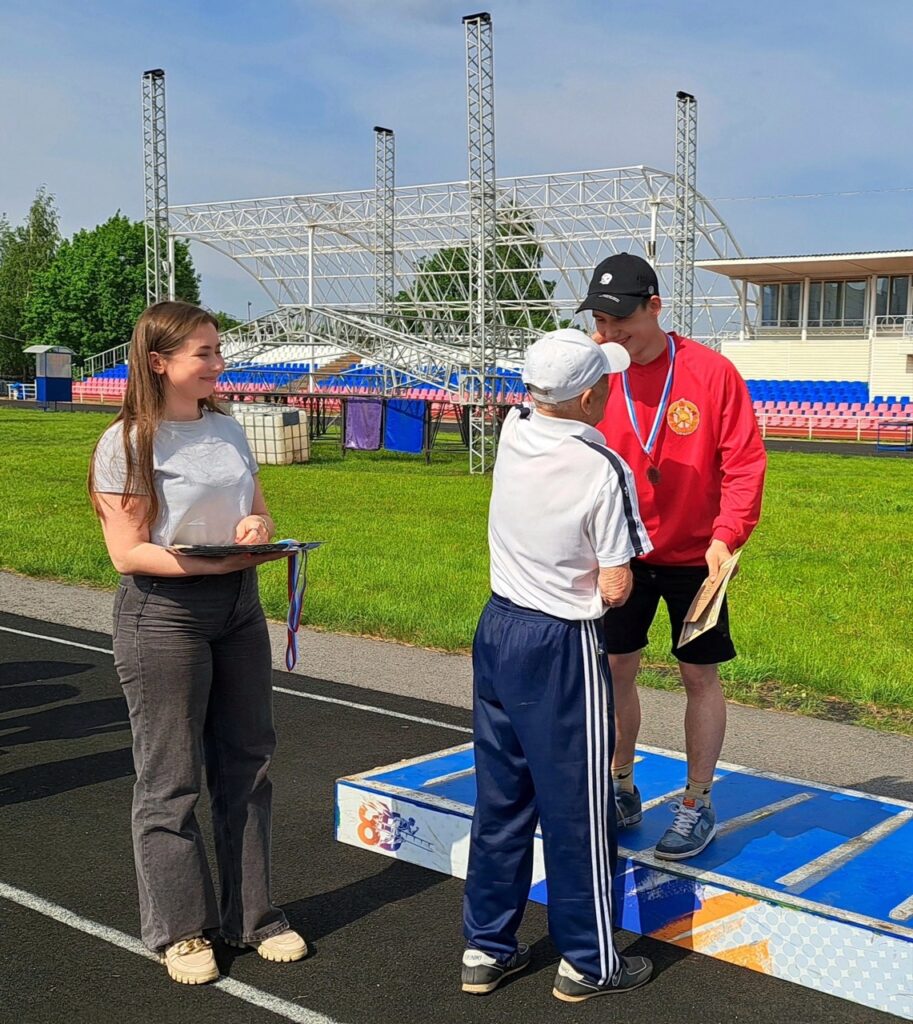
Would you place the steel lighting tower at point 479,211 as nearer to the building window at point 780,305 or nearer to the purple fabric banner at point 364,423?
the purple fabric banner at point 364,423

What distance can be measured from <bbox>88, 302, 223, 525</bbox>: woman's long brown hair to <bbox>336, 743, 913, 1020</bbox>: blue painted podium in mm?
1921

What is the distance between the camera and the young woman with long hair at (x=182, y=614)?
359 centimetres

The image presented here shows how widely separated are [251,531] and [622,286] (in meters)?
1.60

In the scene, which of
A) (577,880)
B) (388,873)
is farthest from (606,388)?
(388,873)

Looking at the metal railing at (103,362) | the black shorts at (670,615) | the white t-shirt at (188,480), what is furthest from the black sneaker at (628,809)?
the metal railing at (103,362)

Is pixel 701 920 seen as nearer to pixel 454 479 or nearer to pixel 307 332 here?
pixel 454 479

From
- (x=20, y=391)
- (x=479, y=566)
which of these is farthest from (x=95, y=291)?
(x=479, y=566)

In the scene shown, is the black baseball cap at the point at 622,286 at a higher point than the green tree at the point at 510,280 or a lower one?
lower

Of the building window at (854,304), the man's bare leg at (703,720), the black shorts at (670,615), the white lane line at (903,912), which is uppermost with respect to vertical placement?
the building window at (854,304)

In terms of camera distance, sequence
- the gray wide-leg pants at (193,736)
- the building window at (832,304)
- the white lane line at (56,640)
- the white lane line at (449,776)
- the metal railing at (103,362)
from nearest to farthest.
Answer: the gray wide-leg pants at (193,736)
the white lane line at (449,776)
the white lane line at (56,640)
the building window at (832,304)
the metal railing at (103,362)

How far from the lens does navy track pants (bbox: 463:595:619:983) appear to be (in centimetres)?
347

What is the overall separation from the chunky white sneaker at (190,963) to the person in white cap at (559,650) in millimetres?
933

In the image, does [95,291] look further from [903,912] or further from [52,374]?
[903,912]

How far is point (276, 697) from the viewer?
755cm
